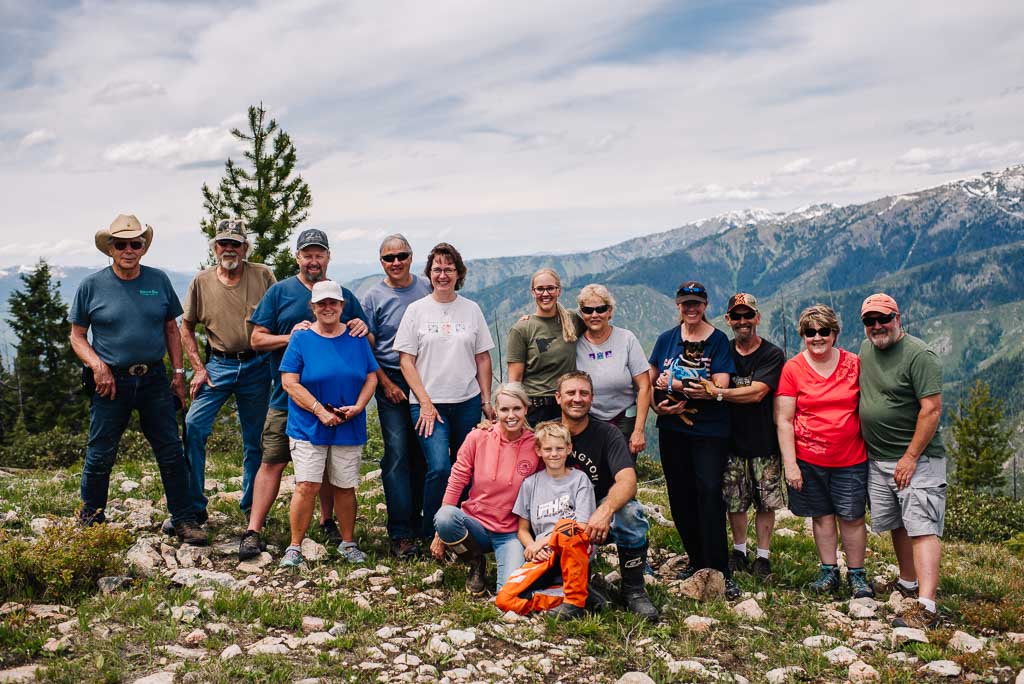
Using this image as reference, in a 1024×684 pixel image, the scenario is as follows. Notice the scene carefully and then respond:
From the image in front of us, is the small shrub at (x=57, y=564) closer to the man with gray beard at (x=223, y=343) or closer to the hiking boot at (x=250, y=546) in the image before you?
the hiking boot at (x=250, y=546)

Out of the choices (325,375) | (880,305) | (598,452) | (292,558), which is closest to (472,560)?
(598,452)

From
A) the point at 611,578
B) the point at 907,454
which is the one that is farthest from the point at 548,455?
the point at 907,454

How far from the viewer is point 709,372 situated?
7184 mm

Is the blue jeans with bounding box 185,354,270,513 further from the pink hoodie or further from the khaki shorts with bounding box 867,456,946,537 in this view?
the khaki shorts with bounding box 867,456,946,537

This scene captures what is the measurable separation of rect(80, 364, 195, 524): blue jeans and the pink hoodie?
10.6 feet

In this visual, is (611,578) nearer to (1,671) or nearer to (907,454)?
(907,454)

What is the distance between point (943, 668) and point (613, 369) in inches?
145

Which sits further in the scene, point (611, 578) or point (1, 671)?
point (611, 578)

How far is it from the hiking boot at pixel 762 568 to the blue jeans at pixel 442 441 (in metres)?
3.46

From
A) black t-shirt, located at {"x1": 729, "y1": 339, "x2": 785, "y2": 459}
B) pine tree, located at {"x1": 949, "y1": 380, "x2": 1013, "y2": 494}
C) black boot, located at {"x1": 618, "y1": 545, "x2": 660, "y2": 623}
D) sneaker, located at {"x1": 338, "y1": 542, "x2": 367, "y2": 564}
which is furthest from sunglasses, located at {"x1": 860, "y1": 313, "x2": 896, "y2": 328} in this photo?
pine tree, located at {"x1": 949, "y1": 380, "x2": 1013, "y2": 494}

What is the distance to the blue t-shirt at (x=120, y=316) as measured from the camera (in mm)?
7293

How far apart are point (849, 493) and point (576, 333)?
316cm

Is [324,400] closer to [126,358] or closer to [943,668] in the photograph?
[126,358]

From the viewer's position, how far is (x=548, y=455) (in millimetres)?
6535
